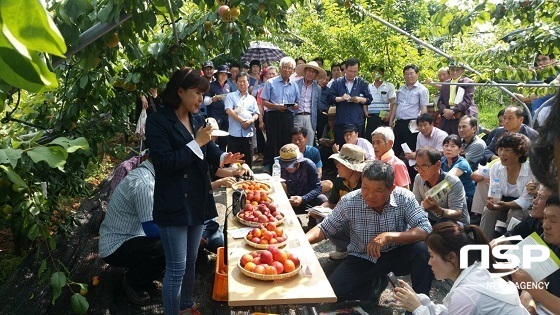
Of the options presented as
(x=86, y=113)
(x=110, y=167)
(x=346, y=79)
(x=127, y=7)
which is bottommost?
(x=110, y=167)

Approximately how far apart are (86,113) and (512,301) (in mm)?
3092

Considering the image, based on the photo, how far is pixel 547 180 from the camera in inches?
44.4

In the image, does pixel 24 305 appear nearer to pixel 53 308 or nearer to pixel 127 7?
pixel 53 308

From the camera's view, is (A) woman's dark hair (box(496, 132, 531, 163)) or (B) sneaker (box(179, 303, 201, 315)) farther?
(A) woman's dark hair (box(496, 132, 531, 163))

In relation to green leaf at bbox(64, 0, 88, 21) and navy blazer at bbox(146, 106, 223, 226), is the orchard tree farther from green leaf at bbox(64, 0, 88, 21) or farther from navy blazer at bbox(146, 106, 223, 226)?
navy blazer at bbox(146, 106, 223, 226)

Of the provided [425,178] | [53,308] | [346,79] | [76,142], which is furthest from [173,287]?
[346,79]

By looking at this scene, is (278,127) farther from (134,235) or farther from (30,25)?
(30,25)

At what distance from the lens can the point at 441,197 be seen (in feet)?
14.7

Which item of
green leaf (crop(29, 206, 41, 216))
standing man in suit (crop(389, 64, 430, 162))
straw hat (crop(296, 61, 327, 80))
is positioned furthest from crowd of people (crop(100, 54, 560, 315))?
straw hat (crop(296, 61, 327, 80))

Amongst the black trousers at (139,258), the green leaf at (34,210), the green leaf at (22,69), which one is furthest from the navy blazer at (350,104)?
the green leaf at (22,69)

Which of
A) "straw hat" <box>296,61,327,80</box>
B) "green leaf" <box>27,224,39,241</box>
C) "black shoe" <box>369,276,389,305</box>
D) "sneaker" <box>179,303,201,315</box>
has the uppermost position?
"green leaf" <box>27,224,39,241</box>

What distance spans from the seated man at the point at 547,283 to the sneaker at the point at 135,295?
108 inches

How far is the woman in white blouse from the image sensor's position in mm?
4469

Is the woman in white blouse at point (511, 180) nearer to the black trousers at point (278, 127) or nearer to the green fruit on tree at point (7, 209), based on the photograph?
the green fruit on tree at point (7, 209)
